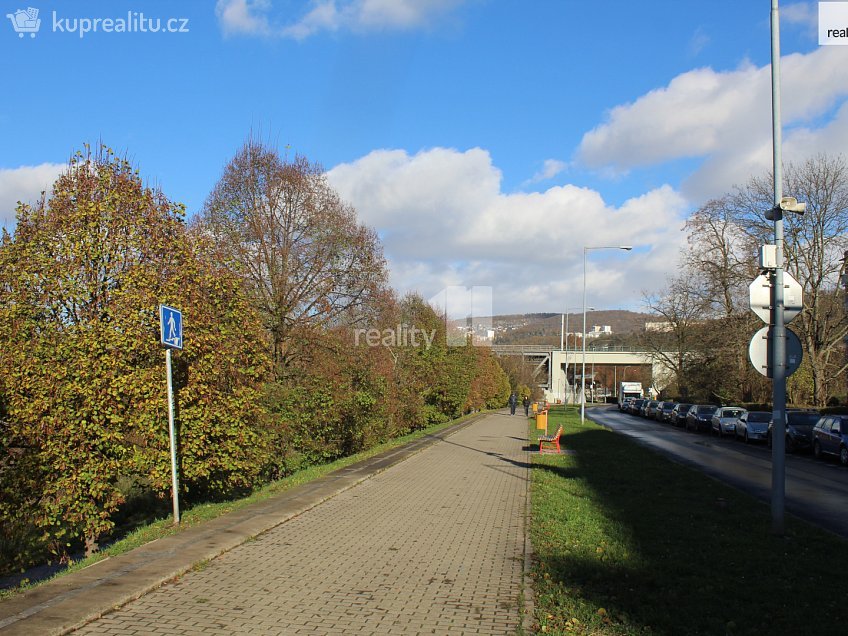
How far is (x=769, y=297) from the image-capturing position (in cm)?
960

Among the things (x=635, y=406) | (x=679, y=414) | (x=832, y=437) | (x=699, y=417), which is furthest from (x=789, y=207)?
(x=635, y=406)

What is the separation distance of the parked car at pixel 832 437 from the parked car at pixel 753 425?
20.4 ft

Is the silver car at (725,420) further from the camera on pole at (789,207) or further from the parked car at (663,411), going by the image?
the camera on pole at (789,207)

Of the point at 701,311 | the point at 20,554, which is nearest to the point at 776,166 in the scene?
the point at 20,554

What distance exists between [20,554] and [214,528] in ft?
8.29

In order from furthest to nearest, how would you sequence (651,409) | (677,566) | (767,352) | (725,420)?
(651,409), (725,420), (767,352), (677,566)

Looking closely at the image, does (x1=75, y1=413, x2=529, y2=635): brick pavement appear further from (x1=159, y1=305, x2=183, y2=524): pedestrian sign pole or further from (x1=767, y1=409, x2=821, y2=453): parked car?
(x1=767, y1=409, x2=821, y2=453): parked car

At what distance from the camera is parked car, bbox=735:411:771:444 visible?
2867 cm

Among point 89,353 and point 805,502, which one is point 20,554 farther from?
point 805,502

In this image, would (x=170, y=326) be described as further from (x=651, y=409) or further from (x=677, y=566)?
(x=651, y=409)

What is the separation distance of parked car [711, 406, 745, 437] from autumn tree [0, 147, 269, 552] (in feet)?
91.1

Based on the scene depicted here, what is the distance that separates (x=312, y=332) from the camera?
69.9 feet

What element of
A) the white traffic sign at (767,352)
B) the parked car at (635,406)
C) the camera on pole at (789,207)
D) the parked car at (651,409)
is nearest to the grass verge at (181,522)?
the white traffic sign at (767,352)

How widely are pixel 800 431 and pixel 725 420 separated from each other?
9.59m
